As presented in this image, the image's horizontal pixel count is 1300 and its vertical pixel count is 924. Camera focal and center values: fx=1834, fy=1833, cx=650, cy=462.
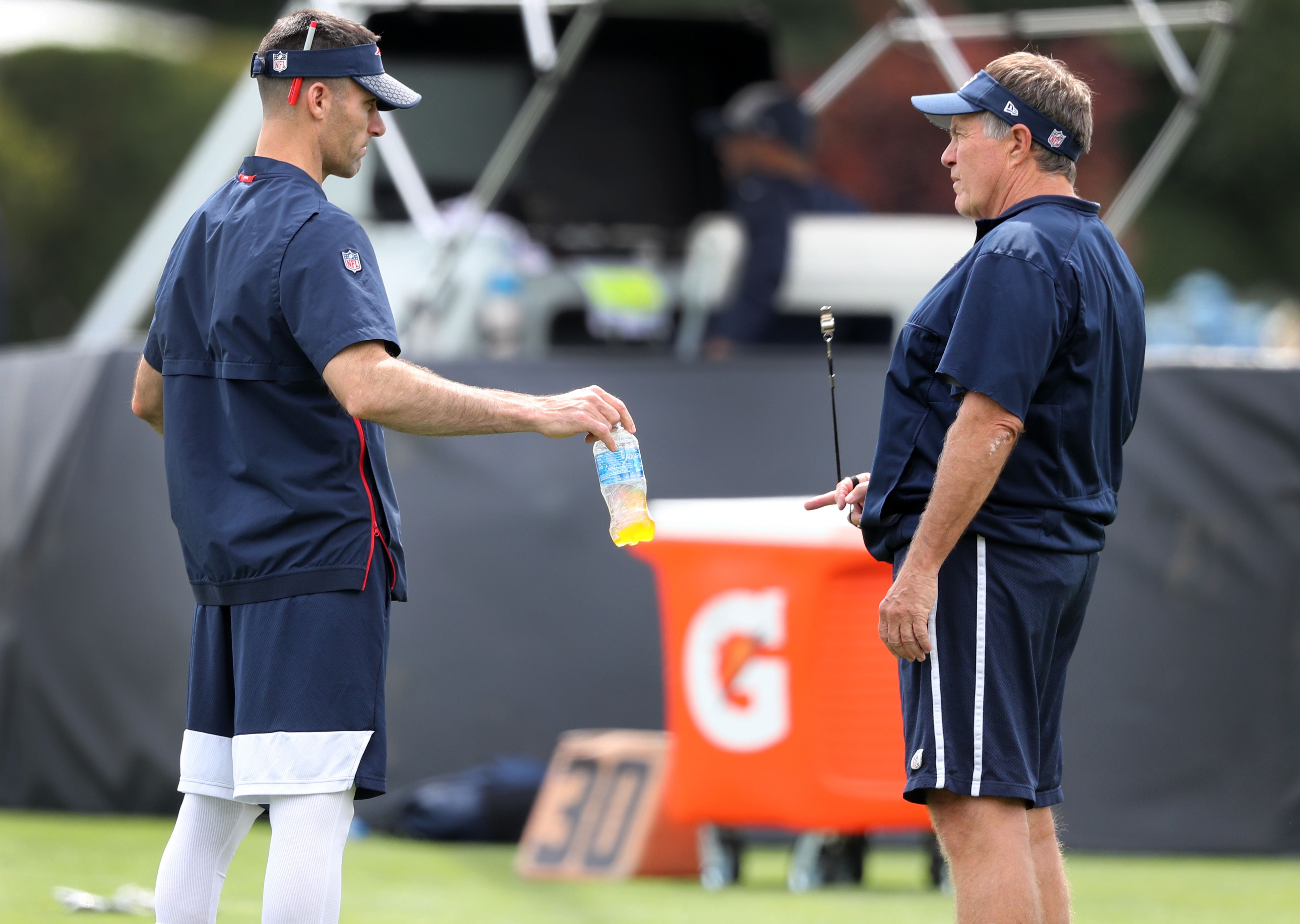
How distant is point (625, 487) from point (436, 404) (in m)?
0.45

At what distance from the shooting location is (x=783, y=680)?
19.5ft

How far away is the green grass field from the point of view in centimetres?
556

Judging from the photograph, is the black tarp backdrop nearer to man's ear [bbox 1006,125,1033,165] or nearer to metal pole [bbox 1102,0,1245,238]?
metal pole [bbox 1102,0,1245,238]

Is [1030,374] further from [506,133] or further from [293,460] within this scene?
[506,133]

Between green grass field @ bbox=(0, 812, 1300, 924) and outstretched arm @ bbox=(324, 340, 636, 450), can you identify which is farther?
green grass field @ bbox=(0, 812, 1300, 924)

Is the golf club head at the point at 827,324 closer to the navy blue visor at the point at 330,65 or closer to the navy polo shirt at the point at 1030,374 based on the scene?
the navy polo shirt at the point at 1030,374

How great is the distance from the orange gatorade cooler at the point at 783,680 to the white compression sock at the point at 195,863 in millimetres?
2726

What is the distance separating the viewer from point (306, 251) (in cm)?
320

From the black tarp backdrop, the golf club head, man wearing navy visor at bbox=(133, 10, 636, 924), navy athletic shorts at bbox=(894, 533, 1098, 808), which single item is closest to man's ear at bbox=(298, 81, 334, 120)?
man wearing navy visor at bbox=(133, 10, 636, 924)

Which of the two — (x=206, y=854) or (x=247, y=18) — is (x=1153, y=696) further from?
(x=247, y=18)

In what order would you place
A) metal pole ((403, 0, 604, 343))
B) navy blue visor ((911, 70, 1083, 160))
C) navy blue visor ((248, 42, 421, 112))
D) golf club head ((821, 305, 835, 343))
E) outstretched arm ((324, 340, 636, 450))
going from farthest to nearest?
1. metal pole ((403, 0, 604, 343))
2. golf club head ((821, 305, 835, 343))
3. navy blue visor ((911, 70, 1083, 160))
4. navy blue visor ((248, 42, 421, 112))
5. outstretched arm ((324, 340, 636, 450))

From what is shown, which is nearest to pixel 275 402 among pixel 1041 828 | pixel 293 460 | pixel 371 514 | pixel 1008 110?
pixel 293 460

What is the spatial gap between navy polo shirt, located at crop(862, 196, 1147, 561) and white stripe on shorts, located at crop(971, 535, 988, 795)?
0.17 feet

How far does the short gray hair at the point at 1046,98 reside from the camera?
3600 mm
